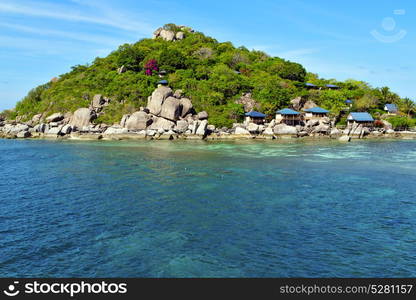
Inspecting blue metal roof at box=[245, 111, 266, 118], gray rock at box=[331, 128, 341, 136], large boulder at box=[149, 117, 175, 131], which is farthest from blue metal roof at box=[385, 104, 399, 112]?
large boulder at box=[149, 117, 175, 131]

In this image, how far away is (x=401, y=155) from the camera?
155 feet

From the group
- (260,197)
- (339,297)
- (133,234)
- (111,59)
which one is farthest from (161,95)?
(339,297)

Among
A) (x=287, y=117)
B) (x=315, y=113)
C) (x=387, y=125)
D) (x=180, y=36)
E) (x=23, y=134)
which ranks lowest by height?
(x=23, y=134)

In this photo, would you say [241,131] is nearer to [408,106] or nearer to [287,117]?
[287,117]

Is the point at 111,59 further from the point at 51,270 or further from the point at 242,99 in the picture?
the point at 51,270

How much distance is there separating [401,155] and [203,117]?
43738mm

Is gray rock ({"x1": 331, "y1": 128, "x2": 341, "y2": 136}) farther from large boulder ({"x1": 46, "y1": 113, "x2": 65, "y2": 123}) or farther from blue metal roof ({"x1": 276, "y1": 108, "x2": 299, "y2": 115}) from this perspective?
large boulder ({"x1": 46, "y1": 113, "x2": 65, "y2": 123})

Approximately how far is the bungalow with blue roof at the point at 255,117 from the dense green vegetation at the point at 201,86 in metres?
2.78

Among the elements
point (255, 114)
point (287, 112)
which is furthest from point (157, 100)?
point (287, 112)

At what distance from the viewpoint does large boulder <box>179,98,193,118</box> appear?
253 ft

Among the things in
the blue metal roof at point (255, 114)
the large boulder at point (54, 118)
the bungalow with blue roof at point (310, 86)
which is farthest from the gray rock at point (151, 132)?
the bungalow with blue roof at point (310, 86)

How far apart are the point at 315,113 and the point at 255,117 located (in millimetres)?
16111

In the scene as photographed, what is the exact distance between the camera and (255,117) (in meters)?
79.4

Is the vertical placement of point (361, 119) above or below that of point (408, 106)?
below
